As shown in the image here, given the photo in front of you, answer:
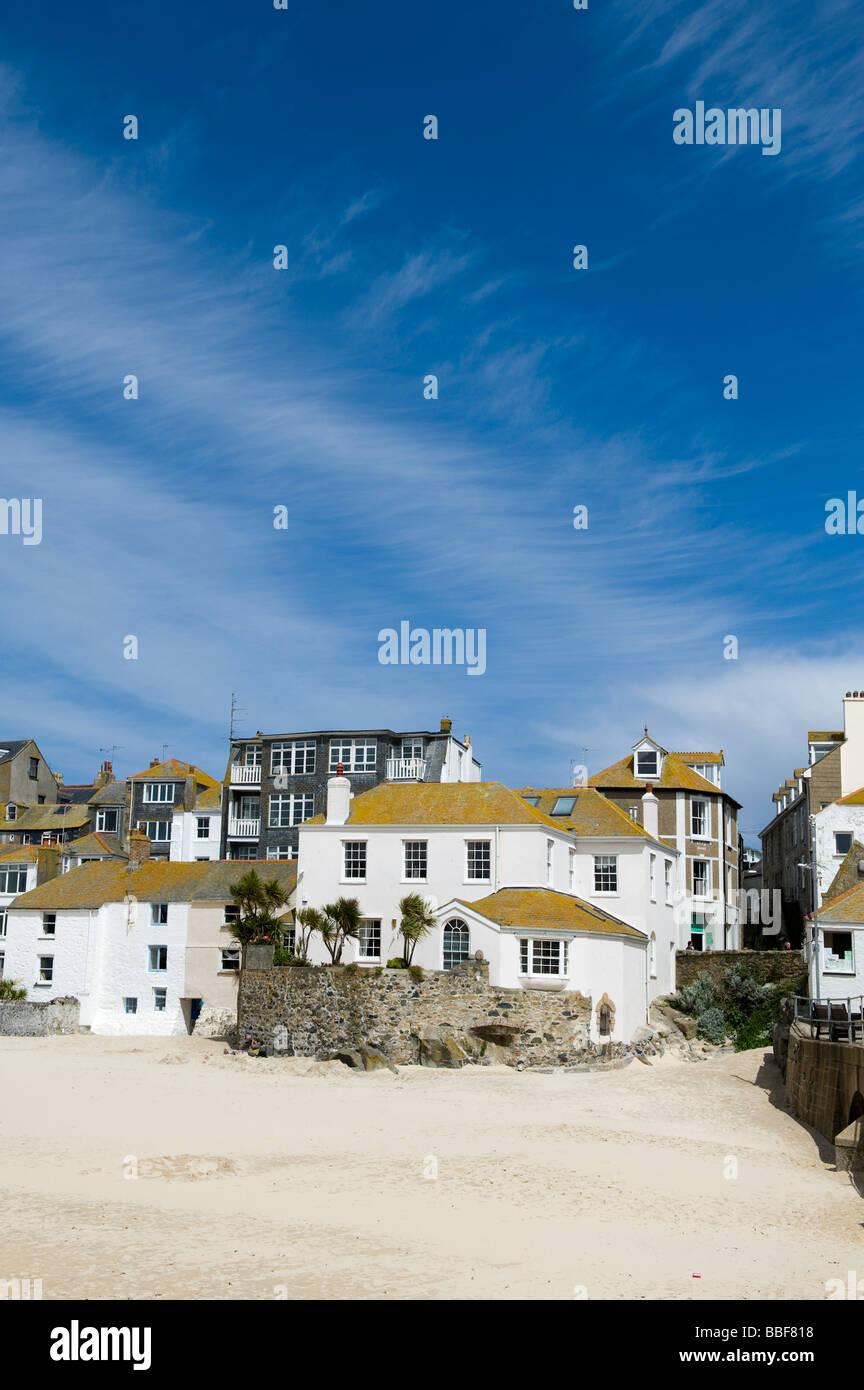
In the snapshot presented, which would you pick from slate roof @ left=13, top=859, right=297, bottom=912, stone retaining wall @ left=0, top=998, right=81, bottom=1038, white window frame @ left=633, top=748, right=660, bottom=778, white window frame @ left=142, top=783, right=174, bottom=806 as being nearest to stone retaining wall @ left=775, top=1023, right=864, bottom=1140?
slate roof @ left=13, top=859, right=297, bottom=912

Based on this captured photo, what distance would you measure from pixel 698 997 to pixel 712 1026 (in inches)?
63.6

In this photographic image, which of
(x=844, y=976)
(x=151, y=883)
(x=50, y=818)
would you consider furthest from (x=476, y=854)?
(x=50, y=818)

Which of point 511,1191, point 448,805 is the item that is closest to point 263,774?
point 448,805

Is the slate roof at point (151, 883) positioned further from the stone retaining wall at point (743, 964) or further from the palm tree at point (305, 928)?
the stone retaining wall at point (743, 964)

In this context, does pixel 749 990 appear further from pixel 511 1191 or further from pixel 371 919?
pixel 511 1191

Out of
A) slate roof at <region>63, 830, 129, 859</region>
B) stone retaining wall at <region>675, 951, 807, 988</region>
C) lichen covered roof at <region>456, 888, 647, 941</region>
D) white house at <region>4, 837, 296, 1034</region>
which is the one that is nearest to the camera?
lichen covered roof at <region>456, 888, 647, 941</region>

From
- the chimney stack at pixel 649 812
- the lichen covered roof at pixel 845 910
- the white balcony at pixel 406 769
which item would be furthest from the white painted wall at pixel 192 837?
the lichen covered roof at pixel 845 910

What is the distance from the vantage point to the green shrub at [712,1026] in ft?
152

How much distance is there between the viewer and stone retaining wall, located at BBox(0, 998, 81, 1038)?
51.5 meters

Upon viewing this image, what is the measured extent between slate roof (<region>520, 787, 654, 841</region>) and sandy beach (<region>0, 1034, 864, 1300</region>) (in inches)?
483

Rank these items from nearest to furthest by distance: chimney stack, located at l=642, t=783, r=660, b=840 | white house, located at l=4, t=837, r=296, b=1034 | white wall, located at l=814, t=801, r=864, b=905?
white wall, located at l=814, t=801, r=864, b=905 → white house, located at l=4, t=837, r=296, b=1034 → chimney stack, located at l=642, t=783, r=660, b=840

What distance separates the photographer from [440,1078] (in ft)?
123

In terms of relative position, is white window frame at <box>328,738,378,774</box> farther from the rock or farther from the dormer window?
the rock
